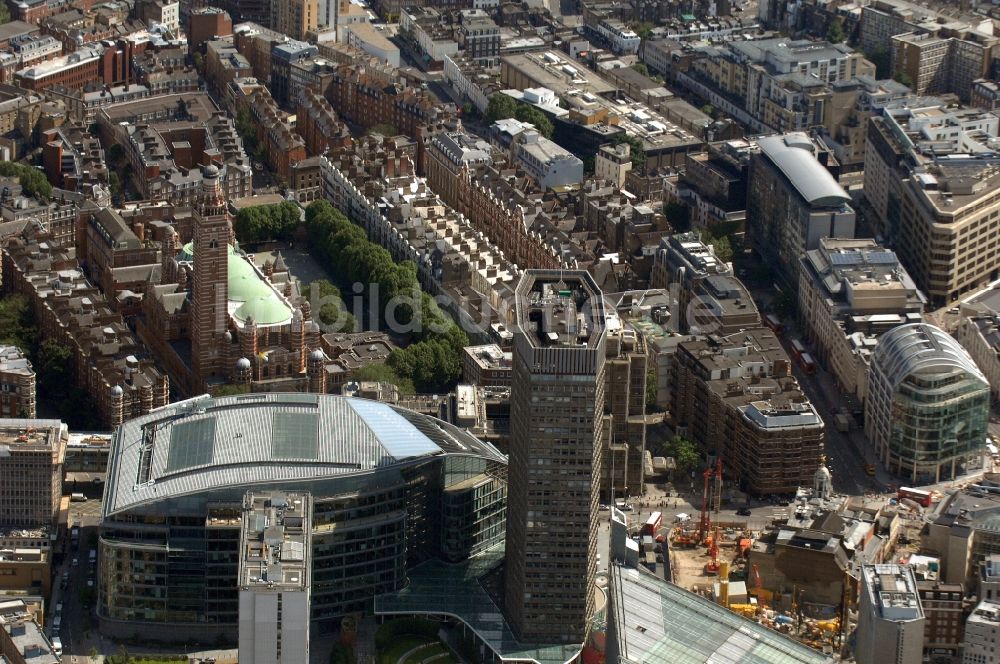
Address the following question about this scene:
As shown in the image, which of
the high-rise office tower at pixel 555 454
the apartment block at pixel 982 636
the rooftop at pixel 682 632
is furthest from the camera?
the apartment block at pixel 982 636

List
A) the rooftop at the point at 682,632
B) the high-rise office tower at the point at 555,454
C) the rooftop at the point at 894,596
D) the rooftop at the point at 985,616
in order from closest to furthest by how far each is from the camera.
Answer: the rooftop at the point at 682,632 → the high-rise office tower at the point at 555,454 → the rooftop at the point at 894,596 → the rooftop at the point at 985,616

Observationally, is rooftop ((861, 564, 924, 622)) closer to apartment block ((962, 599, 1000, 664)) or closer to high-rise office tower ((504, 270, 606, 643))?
apartment block ((962, 599, 1000, 664))

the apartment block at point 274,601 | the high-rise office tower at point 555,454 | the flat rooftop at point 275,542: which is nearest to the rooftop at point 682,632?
the high-rise office tower at point 555,454

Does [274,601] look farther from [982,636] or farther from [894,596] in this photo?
[982,636]

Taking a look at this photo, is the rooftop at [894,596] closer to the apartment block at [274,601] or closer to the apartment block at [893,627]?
the apartment block at [893,627]

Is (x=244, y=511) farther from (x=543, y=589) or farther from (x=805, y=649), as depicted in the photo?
(x=805, y=649)

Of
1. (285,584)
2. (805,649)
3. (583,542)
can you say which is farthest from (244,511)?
(805,649)

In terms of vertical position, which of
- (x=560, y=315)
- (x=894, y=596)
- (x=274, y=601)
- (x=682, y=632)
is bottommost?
(x=682, y=632)

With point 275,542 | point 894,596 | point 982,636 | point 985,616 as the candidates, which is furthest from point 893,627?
point 275,542

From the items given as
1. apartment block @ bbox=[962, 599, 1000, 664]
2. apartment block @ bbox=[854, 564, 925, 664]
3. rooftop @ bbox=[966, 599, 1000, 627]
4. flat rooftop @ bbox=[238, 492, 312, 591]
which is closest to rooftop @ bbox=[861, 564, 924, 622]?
apartment block @ bbox=[854, 564, 925, 664]
